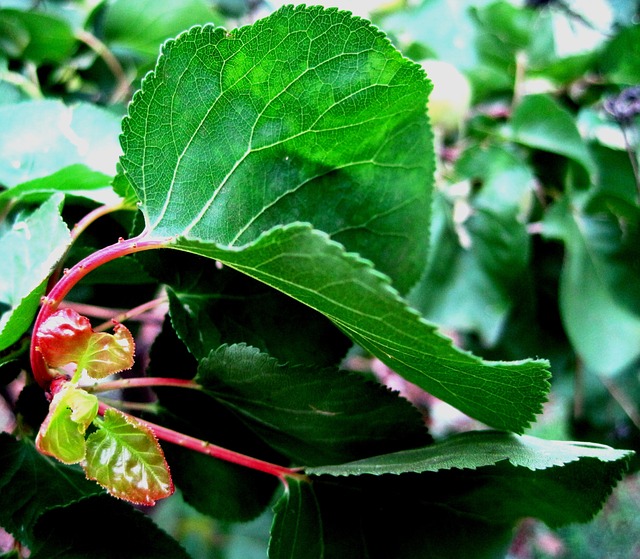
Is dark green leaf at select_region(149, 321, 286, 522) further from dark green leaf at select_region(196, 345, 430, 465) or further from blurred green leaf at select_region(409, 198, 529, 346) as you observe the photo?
blurred green leaf at select_region(409, 198, 529, 346)

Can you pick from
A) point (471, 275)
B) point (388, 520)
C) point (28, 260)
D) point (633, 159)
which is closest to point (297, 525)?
point (388, 520)

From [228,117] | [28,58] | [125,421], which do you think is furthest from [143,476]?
[28,58]

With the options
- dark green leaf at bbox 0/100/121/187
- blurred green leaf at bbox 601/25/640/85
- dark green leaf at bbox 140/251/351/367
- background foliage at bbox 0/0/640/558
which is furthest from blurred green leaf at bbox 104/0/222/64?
blurred green leaf at bbox 601/25/640/85

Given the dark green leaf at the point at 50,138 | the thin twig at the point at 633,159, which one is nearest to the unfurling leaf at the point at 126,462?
the dark green leaf at the point at 50,138

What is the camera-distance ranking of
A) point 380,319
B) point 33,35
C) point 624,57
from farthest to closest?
1. point 624,57
2. point 33,35
3. point 380,319

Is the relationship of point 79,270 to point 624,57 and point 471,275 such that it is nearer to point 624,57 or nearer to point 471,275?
point 471,275

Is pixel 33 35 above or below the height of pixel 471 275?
above
